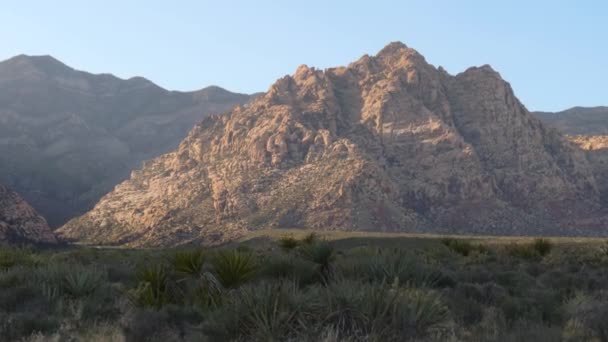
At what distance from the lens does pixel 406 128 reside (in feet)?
345

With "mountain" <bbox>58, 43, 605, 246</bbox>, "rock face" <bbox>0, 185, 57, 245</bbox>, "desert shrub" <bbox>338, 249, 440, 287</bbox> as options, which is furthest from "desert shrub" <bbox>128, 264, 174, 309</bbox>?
"mountain" <bbox>58, 43, 605, 246</bbox>

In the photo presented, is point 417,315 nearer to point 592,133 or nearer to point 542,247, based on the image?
point 542,247

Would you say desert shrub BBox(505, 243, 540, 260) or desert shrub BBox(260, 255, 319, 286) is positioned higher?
desert shrub BBox(260, 255, 319, 286)

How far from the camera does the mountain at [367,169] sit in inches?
3268

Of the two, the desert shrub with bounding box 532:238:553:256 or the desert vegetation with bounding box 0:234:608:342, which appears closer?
the desert vegetation with bounding box 0:234:608:342

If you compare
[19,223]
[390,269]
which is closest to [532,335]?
[390,269]

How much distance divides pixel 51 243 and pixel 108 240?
14.8 meters

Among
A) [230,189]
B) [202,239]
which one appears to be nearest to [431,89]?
[230,189]

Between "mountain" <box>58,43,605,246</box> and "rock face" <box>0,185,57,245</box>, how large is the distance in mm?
12574

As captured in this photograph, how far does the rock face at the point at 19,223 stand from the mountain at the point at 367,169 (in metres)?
12.6

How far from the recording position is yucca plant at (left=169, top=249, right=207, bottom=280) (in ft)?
44.5

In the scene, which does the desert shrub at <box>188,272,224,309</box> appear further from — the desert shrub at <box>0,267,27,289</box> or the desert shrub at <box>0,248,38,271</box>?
the desert shrub at <box>0,248,38,271</box>

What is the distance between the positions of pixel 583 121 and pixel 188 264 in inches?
7343

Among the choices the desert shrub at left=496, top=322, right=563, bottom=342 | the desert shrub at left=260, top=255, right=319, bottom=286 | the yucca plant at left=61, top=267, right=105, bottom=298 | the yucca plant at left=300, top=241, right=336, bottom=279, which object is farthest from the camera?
the yucca plant at left=300, top=241, right=336, bottom=279
